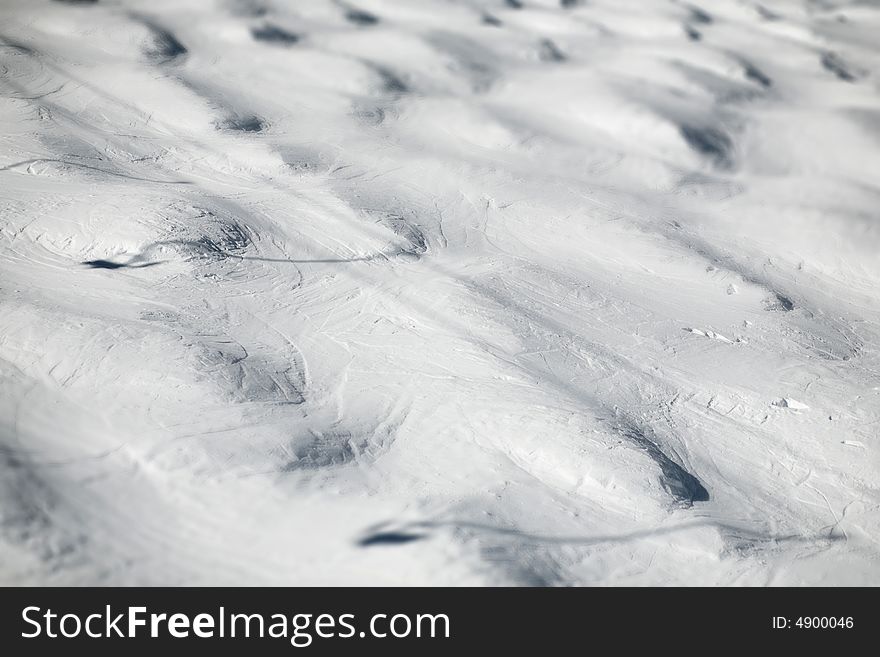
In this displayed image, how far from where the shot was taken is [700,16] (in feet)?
30.9

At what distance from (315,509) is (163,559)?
681mm

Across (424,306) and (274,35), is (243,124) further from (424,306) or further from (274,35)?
(424,306)

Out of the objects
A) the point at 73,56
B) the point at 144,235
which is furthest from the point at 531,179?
the point at 73,56

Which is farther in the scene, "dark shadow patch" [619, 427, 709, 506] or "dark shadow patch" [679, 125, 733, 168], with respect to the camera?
"dark shadow patch" [679, 125, 733, 168]

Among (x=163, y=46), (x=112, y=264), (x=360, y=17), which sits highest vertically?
(x=360, y=17)

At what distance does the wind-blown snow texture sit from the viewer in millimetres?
3152

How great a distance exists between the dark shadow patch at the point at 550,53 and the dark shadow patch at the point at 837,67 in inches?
129

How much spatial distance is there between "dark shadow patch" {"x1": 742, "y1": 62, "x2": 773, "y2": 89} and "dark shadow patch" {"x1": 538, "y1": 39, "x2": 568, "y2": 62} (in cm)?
216

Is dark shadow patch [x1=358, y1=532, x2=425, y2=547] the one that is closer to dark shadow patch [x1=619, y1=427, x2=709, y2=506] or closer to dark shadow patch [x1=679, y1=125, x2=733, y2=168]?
dark shadow patch [x1=619, y1=427, x2=709, y2=506]

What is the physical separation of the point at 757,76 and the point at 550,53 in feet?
8.18

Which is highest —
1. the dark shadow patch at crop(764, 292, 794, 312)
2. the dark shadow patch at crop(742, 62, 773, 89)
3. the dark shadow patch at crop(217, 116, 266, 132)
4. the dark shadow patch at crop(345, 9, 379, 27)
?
the dark shadow patch at crop(742, 62, 773, 89)

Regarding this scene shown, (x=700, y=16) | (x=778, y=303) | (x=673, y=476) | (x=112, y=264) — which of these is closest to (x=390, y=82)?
(x=112, y=264)

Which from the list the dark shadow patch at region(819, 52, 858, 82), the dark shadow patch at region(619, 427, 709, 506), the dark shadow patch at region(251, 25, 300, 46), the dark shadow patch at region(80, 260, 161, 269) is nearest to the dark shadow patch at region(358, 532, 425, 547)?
the dark shadow patch at region(619, 427, 709, 506)

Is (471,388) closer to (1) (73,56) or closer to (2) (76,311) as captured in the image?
(2) (76,311)
